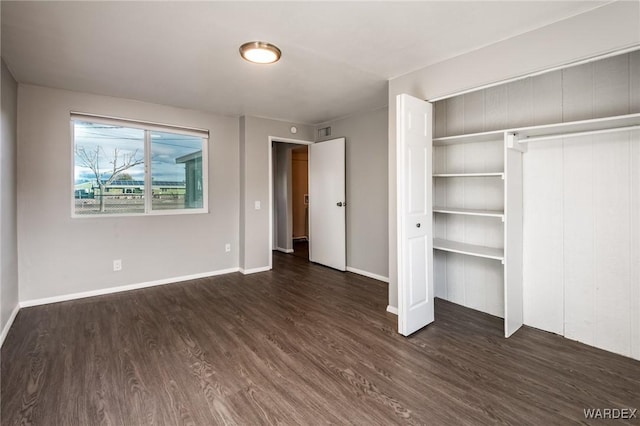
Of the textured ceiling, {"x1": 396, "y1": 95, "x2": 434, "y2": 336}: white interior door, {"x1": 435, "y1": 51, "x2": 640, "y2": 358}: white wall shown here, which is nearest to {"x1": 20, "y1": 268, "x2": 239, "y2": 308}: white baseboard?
the textured ceiling

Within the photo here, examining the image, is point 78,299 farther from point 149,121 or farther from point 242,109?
point 242,109

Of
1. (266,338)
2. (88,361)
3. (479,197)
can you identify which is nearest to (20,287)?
(88,361)

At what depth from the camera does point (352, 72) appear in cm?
302

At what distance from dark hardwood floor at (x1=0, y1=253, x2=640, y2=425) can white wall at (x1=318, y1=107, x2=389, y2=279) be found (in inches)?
48.3

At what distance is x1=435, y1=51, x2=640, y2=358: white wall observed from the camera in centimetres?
229

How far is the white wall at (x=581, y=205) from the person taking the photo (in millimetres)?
2287

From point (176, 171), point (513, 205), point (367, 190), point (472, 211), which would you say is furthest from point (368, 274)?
point (176, 171)

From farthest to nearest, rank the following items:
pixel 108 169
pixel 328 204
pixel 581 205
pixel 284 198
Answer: pixel 284 198 < pixel 328 204 < pixel 108 169 < pixel 581 205

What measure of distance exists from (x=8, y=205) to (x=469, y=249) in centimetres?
448

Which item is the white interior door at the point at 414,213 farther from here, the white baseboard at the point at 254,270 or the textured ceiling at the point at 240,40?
the white baseboard at the point at 254,270

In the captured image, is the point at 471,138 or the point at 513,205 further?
the point at 471,138

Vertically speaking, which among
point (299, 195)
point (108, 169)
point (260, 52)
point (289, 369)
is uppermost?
point (260, 52)

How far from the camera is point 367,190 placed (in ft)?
14.9

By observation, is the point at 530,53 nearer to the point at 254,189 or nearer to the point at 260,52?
the point at 260,52
